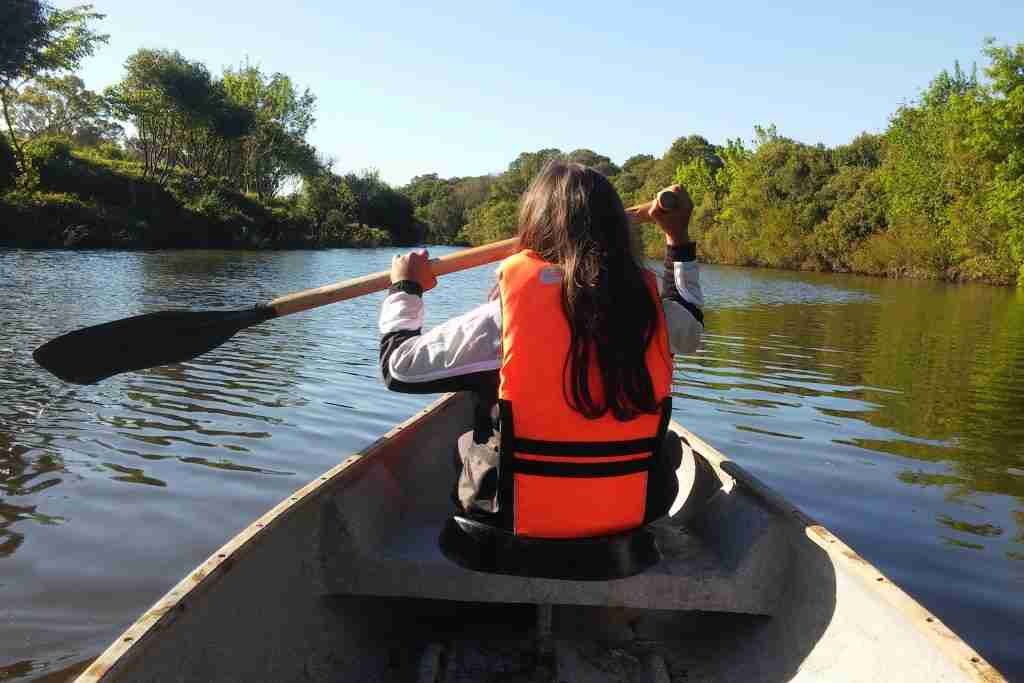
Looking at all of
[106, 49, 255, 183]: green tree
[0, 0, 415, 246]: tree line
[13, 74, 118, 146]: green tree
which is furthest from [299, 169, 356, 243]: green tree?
[13, 74, 118, 146]: green tree

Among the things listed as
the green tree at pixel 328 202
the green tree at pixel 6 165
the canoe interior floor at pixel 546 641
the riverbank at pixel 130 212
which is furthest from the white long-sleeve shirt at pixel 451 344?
the green tree at pixel 328 202

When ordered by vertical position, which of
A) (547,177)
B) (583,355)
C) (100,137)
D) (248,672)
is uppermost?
(100,137)

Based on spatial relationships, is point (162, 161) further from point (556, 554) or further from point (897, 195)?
point (556, 554)

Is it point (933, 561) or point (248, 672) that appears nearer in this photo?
point (248, 672)

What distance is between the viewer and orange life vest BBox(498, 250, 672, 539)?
190 cm

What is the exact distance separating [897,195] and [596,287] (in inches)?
1464

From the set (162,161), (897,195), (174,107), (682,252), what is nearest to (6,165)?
(174,107)

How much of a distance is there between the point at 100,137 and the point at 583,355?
59.2 metres

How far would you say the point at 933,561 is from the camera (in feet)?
12.0

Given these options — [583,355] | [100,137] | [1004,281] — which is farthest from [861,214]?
[100,137]

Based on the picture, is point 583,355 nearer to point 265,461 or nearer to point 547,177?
point 547,177

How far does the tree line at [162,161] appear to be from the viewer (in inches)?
924

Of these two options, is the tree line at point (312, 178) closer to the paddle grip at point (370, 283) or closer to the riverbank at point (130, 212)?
the riverbank at point (130, 212)

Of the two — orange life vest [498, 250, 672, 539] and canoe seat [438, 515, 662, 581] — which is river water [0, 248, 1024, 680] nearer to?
canoe seat [438, 515, 662, 581]
